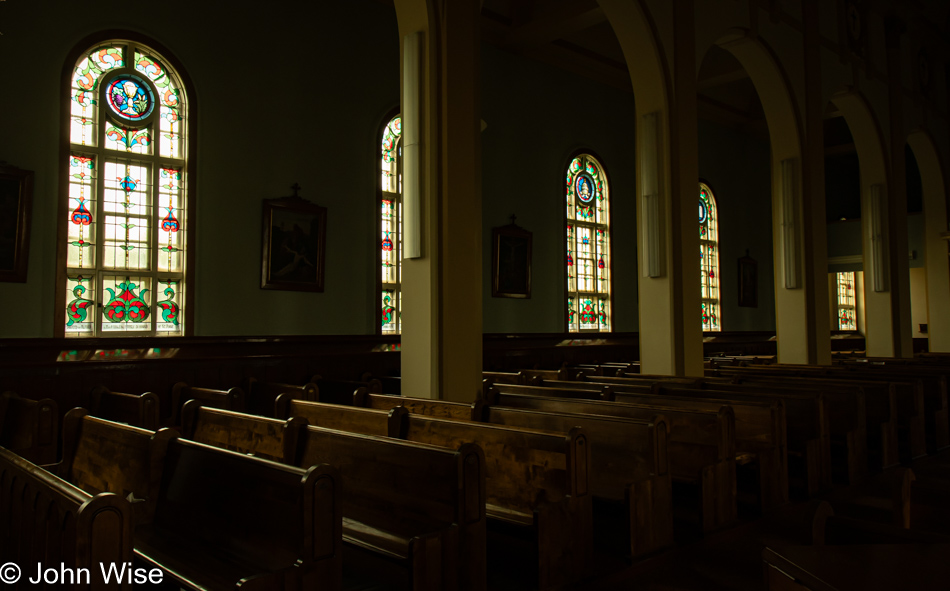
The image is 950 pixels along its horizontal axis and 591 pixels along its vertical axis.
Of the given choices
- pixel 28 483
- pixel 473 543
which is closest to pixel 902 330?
pixel 473 543

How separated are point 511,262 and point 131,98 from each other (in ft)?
17.8

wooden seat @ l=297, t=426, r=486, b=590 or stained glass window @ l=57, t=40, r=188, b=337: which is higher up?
stained glass window @ l=57, t=40, r=188, b=337

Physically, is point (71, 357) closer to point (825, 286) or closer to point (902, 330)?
point (825, 286)

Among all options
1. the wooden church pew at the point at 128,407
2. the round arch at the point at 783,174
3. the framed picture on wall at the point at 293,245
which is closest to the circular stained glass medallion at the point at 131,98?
the framed picture on wall at the point at 293,245

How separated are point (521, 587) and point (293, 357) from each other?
4.94m

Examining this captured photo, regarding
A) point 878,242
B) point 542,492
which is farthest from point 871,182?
point 542,492

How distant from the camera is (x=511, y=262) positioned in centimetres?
1031

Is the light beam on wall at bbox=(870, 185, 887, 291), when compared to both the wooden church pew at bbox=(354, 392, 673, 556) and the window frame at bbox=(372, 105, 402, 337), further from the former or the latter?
the wooden church pew at bbox=(354, 392, 673, 556)

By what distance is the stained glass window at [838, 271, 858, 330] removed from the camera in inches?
701

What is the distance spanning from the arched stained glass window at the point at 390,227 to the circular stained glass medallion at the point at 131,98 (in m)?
2.83

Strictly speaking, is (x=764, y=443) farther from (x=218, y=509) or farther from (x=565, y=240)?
(x=565, y=240)

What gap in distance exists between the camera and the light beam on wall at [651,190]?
730cm

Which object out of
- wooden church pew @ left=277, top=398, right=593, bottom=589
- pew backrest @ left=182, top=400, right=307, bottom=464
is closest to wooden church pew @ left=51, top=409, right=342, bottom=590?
pew backrest @ left=182, top=400, right=307, bottom=464

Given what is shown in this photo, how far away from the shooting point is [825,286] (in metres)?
9.66
